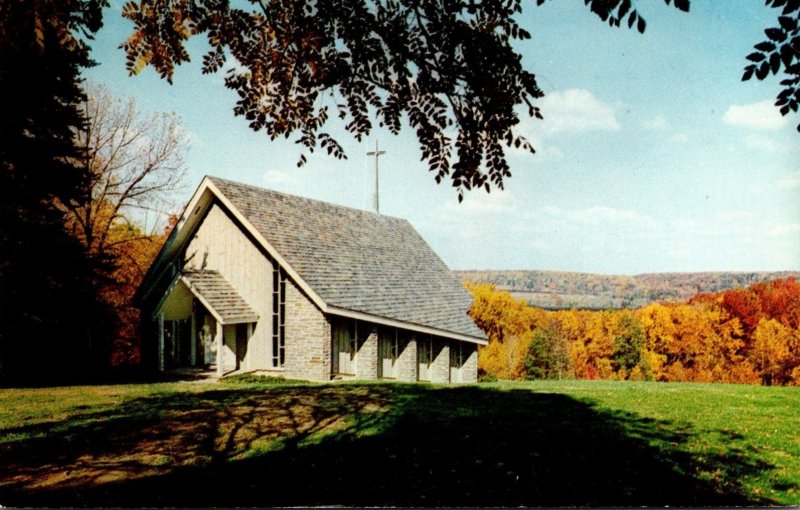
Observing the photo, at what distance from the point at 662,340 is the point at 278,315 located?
51931 mm

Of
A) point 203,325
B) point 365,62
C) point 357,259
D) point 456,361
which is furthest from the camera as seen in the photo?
point 456,361

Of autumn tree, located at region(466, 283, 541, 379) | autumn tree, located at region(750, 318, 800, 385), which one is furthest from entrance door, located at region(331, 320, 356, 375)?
autumn tree, located at region(750, 318, 800, 385)

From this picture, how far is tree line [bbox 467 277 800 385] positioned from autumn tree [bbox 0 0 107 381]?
129 feet

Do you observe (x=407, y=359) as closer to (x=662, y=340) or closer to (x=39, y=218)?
(x=39, y=218)

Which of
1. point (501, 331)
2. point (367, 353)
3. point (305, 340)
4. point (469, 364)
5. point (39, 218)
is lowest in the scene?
point (501, 331)

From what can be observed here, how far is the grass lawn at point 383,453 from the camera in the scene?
588cm

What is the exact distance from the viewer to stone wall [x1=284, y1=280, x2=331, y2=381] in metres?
15.8

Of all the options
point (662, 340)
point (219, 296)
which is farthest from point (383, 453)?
Answer: point (662, 340)

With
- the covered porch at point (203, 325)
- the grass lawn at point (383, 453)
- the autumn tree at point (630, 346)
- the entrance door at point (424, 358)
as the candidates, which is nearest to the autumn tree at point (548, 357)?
the autumn tree at point (630, 346)

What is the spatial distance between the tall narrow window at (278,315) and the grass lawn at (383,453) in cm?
625

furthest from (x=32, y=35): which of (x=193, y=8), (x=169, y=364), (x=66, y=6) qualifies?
(x=169, y=364)

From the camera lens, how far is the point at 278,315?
666 inches

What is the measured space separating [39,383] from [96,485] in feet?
20.4

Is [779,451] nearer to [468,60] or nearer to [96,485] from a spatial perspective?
[468,60]
